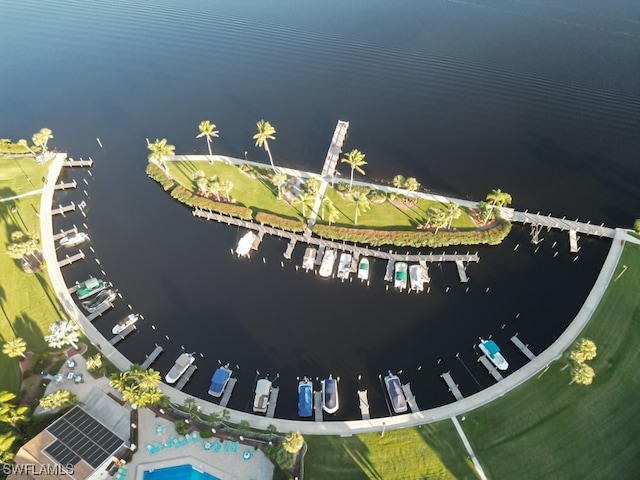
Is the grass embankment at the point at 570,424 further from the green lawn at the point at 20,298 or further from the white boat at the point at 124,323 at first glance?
the green lawn at the point at 20,298

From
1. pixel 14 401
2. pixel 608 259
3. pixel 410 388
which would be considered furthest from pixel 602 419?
pixel 14 401

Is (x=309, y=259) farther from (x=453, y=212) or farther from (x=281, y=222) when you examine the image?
(x=453, y=212)

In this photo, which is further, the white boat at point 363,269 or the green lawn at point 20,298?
the white boat at point 363,269

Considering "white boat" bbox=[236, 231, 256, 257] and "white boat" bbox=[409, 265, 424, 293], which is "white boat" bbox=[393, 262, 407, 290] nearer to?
"white boat" bbox=[409, 265, 424, 293]

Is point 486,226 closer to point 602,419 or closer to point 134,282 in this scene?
point 602,419

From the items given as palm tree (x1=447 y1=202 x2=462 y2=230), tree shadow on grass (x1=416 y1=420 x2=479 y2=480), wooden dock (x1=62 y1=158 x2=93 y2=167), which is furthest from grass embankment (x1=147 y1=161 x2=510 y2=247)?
tree shadow on grass (x1=416 y1=420 x2=479 y2=480)

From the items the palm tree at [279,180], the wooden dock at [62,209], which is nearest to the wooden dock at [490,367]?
the palm tree at [279,180]
